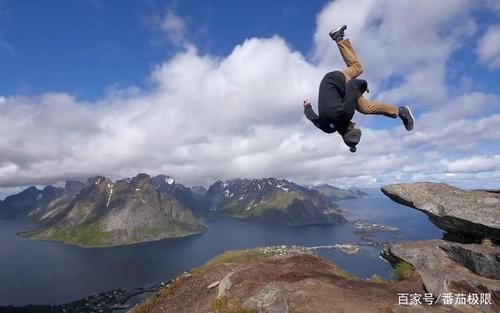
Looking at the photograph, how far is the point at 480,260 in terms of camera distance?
19.6m

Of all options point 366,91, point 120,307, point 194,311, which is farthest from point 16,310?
point 366,91

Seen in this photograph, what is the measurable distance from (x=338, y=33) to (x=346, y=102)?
7.88 feet

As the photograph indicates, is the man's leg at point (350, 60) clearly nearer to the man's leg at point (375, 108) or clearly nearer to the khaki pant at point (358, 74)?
the khaki pant at point (358, 74)

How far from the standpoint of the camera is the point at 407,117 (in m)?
12.6

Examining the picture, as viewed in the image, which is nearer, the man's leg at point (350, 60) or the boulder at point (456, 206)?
the man's leg at point (350, 60)

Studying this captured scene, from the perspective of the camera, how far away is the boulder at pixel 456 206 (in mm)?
20797

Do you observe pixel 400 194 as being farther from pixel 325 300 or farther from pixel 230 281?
pixel 230 281

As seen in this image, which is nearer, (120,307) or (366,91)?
(366,91)

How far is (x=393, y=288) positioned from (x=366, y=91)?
11.5 m

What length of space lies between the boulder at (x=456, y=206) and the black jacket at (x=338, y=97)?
13.1 metres

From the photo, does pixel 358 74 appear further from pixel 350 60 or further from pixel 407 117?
pixel 407 117

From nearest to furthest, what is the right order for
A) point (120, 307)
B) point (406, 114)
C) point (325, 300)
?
point (406, 114) < point (325, 300) < point (120, 307)

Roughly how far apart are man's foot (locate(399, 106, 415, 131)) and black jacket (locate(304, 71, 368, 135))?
4.88 feet

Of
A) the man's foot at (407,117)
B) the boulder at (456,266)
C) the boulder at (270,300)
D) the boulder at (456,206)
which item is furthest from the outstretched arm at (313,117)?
the boulder at (456,206)
